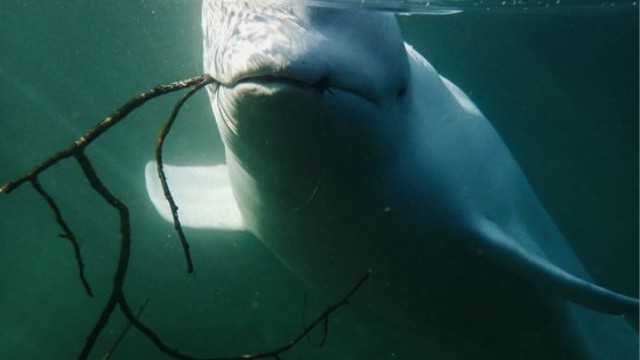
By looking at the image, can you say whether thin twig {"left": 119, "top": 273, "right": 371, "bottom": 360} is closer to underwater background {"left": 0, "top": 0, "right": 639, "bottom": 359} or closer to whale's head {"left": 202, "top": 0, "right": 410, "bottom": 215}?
whale's head {"left": 202, "top": 0, "right": 410, "bottom": 215}

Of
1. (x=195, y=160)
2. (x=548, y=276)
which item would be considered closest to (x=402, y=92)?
(x=548, y=276)

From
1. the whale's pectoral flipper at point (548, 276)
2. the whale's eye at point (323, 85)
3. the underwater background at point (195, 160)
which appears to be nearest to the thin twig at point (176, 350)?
the whale's eye at point (323, 85)

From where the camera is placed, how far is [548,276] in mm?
4785

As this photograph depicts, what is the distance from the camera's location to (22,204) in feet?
53.2

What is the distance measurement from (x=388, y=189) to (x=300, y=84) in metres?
1.69

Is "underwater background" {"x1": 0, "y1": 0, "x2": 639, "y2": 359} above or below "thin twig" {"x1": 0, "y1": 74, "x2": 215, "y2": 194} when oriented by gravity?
below

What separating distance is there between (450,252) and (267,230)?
1687mm

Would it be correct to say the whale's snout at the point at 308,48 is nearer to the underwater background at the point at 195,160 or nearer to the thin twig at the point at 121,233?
the thin twig at the point at 121,233

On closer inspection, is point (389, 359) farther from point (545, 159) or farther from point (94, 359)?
point (545, 159)

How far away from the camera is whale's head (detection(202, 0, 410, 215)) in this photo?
314 centimetres

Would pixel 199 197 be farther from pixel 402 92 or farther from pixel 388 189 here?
pixel 402 92

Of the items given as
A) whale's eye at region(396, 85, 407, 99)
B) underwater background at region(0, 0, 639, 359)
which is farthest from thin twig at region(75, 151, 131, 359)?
underwater background at region(0, 0, 639, 359)

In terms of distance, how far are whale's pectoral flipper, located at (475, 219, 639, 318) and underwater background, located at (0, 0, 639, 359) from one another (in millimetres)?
4954

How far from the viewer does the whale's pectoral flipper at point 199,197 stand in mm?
7402
